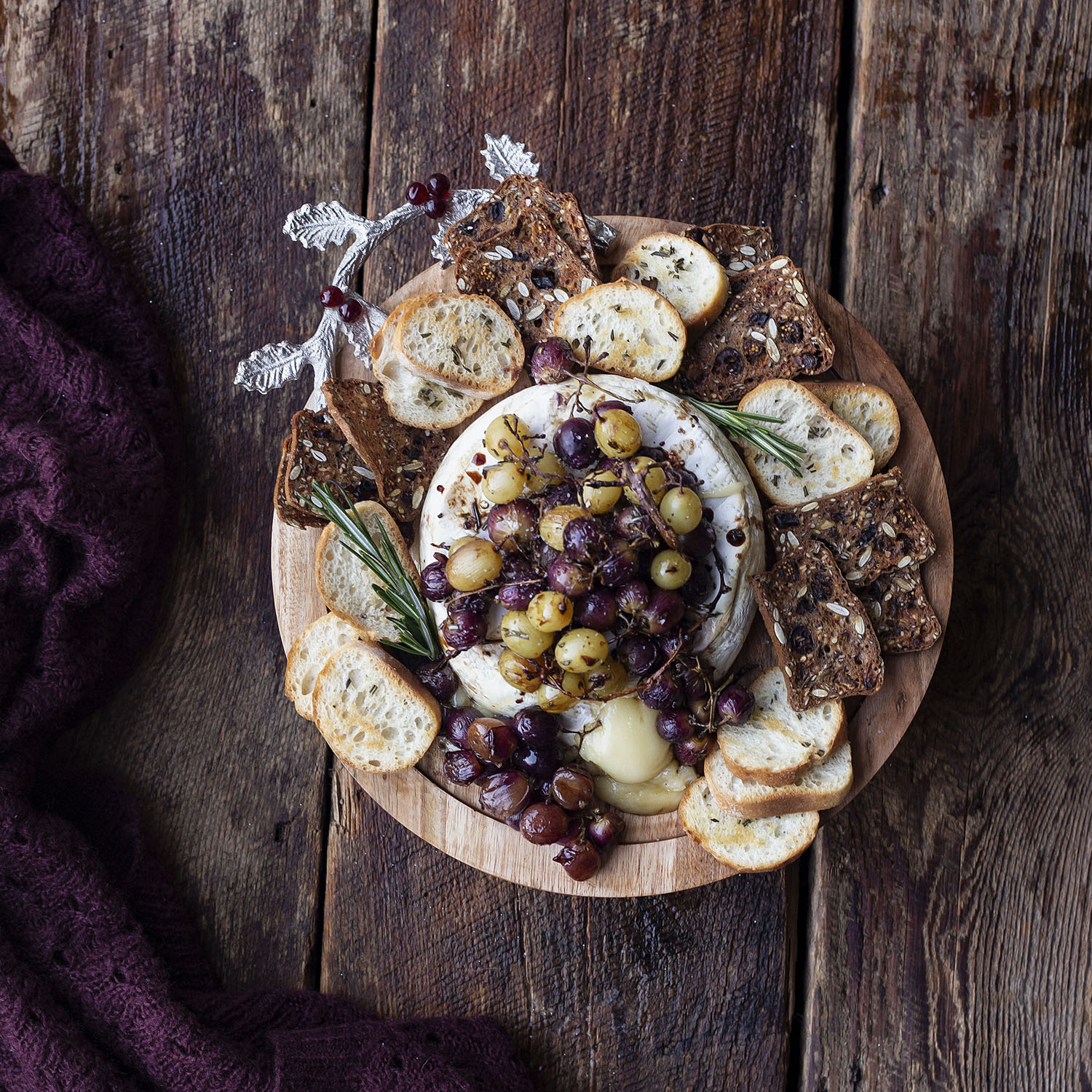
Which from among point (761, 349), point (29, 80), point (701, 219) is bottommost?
point (761, 349)

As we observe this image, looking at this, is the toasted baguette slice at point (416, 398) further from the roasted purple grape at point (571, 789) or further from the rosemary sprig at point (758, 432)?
the roasted purple grape at point (571, 789)

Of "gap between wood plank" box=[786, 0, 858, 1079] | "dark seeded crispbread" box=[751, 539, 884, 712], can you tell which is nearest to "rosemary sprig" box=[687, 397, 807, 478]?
"dark seeded crispbread" box=[751, 539, 884, 712]

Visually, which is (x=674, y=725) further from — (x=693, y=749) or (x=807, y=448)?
(x=807, y=448)

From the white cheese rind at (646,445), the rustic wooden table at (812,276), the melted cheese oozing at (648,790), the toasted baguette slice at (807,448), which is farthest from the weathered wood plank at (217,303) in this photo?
the toasted baguette slice at (807,448)

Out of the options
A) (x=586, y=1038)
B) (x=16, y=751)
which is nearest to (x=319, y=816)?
(x=16, y=751)

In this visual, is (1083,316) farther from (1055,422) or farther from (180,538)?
(180,538)

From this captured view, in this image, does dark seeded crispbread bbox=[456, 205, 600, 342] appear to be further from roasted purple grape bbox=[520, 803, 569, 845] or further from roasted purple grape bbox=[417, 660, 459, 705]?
roasted purple grape bbox=[520, 803, 569, 845]

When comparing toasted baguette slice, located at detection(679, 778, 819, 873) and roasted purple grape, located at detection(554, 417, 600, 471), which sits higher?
roasted purple grape, located at detection(554, 417, 600, 471)
